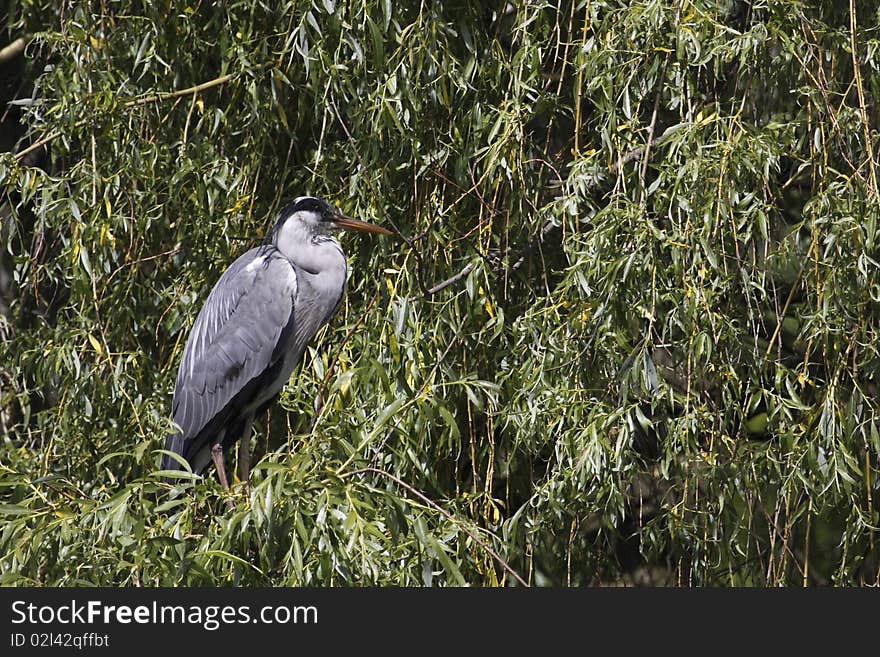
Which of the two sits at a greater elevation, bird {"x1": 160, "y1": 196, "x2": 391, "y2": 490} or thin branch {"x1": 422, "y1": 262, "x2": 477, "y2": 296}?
thin branch {"x1": 422, "y1": 262, "x2": 477, "y2": 296}

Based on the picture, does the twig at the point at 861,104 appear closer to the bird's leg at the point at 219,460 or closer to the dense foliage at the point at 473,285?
the dense foliage at the point at 473,285

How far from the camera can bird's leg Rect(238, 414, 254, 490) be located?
262cm

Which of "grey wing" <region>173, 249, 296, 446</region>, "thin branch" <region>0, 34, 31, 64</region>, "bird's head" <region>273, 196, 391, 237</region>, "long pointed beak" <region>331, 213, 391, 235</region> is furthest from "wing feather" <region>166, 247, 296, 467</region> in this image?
"thin branch" <region>0, 34, 31, 64</region>

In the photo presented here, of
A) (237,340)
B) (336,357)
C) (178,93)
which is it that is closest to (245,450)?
(237,340)

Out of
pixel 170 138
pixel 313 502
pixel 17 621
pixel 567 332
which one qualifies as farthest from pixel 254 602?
pixel 170 138

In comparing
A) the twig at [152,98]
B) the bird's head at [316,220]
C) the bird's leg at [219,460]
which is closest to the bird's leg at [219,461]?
the bird's leg at [219,460]

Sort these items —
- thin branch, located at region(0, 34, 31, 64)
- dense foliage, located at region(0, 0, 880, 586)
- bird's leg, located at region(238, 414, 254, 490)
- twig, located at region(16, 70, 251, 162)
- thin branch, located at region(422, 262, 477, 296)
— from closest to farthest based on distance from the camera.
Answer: dense foliage, located at region(0, 0, 880, 586)
thin branch, located at region(422, 262, 477, 296)
twig, located at region(16, 70, 251, 162)
bird's leg, located at region(238, 414, 254, 490)
thin branch, located at region(0, 34, 31, 64)

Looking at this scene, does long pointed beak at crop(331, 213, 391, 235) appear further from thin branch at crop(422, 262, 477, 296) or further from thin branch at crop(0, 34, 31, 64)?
thin branch at crop(0, 34, 31, 64)

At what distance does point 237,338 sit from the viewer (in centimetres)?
270

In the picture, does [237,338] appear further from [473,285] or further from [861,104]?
[861,104]

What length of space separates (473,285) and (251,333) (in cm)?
69

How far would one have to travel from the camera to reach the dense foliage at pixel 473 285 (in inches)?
75.8

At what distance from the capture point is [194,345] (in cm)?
253

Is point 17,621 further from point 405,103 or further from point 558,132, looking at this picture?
point 558,132
